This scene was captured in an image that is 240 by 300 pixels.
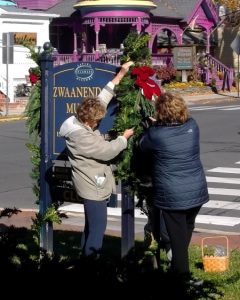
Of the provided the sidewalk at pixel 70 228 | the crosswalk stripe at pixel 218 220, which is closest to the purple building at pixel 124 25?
the crosswalk stripe at pixel 218 220

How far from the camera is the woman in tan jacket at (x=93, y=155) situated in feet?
23.1

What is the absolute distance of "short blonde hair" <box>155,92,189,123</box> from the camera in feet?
21.7

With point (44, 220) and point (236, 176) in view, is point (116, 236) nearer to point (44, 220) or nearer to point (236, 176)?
point (44, 220)

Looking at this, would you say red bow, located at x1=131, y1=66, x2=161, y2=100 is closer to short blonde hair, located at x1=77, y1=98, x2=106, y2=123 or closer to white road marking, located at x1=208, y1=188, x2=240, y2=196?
short blonde hair, located at x1=77, y1=98, x2=106, y2=123

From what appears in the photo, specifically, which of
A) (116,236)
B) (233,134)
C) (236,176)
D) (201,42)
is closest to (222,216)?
(116,236)

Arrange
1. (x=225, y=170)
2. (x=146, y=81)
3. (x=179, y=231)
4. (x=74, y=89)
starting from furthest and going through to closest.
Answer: (x=225, y=170)
(x=74, y=89)
(x=146, y=81)
(x=179, y=231)

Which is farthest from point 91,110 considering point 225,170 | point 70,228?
point 225,170

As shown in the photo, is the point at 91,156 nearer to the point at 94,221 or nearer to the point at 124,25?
the point at 94,221

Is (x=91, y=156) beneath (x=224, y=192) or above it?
above

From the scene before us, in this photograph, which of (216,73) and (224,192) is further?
(216,73)

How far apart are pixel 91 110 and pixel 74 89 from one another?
742 mm

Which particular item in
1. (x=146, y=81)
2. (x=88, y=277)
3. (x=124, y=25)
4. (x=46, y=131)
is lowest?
(x=88, y=277)

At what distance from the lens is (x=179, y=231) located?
268 inches

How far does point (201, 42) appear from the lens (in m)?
46.4
